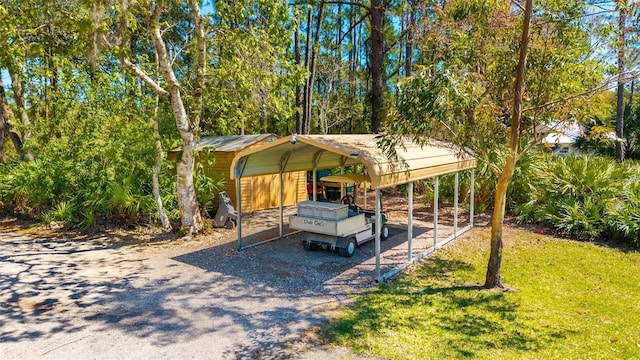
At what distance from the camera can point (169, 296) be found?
614cm

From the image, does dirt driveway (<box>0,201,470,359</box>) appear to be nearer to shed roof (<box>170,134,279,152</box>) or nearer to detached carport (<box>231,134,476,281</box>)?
detached carport (<box>231,134,476,281</box>)

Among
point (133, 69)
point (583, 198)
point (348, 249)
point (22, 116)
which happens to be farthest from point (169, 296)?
point (22, 116)

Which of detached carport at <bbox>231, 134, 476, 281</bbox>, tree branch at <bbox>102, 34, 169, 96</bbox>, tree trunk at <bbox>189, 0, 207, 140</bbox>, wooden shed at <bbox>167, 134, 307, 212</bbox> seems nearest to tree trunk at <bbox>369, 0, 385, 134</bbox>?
wooden shed at <bbox>167, 134, 307, 212</bbox>

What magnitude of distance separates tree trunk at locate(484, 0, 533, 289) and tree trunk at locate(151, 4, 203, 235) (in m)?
6.85

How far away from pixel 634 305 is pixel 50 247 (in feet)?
37.1

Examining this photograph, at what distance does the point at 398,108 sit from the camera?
5770 mm

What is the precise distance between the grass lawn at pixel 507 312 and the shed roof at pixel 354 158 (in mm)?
1827

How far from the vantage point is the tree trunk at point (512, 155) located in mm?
5719

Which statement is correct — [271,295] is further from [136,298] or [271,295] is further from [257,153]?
[257,153]

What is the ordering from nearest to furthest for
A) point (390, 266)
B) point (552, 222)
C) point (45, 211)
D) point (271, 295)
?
point (271, 295)
point (390, 266)
point (552, 222)
point (45, 211)

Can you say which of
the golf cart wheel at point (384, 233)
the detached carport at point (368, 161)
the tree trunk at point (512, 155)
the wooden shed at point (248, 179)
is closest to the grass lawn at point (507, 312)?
the tree trunk at point (512, 155)

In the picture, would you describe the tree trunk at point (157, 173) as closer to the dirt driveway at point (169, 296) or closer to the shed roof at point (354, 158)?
the dirt driveway at point (169, 296)

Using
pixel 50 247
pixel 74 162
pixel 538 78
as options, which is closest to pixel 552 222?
pixel 538 78

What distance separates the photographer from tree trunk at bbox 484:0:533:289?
572 centimetres
